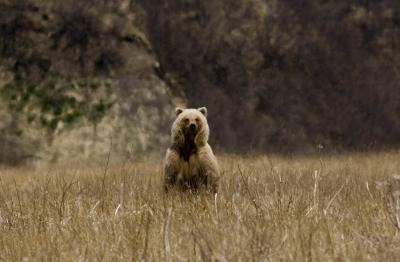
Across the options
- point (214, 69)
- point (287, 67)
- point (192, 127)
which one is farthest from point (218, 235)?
point (287, 67)

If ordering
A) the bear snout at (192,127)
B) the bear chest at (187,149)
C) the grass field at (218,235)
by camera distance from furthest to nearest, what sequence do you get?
1. the bear chest at (187,149)
2. the bear snout at (192,127)
3. the grass field at (218,235)

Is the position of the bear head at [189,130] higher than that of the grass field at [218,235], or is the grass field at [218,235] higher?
the bear head at [189,130]

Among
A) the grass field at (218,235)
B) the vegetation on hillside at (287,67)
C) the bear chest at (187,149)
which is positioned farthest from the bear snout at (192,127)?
the vegetation on hillside at (287,67)

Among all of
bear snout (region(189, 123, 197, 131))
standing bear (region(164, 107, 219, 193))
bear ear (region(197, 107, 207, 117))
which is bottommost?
standing bear (region(164, 107, 219, 193))

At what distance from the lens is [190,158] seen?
5.31m

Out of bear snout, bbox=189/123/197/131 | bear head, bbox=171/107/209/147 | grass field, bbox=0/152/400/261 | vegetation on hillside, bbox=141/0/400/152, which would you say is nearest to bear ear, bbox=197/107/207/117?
bear head, bbox=171/107/209/147

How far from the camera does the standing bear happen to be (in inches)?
208

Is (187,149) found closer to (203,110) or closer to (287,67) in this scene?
(203,110)

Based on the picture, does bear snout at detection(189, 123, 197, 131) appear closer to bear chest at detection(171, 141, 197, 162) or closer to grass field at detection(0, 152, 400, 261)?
bear chest at detection(171, 141, 197, 162)

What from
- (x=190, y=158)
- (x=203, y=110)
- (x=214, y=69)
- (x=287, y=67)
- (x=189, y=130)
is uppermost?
(x=287, y=67)

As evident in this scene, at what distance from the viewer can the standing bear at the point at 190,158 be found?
17.3 feet

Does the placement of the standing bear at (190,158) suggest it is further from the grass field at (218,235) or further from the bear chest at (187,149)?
the grass field at (218,235)

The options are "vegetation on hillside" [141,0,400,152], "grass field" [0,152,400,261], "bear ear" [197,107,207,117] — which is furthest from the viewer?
Answer: "vegetation on hillside" [141,0,400,152]

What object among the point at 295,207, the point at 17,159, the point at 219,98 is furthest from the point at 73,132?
the point at 295,207
